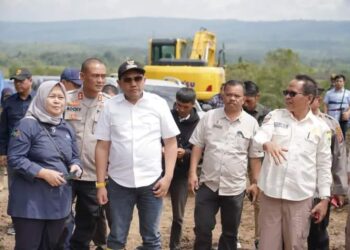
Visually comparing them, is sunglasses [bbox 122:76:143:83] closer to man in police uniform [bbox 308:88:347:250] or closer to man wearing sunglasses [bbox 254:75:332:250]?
man wearing sunglasses [bbox 254:75:332:250]

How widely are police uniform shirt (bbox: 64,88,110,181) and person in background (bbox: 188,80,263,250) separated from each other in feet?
2.79

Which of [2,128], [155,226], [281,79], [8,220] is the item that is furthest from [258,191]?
[281,79]

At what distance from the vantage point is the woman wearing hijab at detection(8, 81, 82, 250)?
13.0 feet

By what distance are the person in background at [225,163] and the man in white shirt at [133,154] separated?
0.60 meters

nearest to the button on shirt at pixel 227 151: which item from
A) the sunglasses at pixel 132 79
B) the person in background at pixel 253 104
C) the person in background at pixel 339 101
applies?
the sunglasses at pixel 132 79

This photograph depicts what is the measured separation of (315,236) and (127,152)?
188 cm

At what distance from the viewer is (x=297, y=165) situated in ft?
14.1

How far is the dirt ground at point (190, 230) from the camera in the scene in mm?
6242

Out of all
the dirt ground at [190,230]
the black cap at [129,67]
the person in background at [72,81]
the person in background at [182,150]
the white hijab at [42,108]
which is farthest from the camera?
the dirt ground at [190,230]

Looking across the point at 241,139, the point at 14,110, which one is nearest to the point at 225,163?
the point at 241,139

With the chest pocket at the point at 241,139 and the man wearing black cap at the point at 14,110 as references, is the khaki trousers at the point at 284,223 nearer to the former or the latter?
the chest pocket at the point at 241,139

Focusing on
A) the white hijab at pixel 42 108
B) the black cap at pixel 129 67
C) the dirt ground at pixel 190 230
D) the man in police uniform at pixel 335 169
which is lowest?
the dirt ground at pixel 190 230

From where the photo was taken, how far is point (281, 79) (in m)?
41.8

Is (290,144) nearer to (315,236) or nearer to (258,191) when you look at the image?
(258,191)
